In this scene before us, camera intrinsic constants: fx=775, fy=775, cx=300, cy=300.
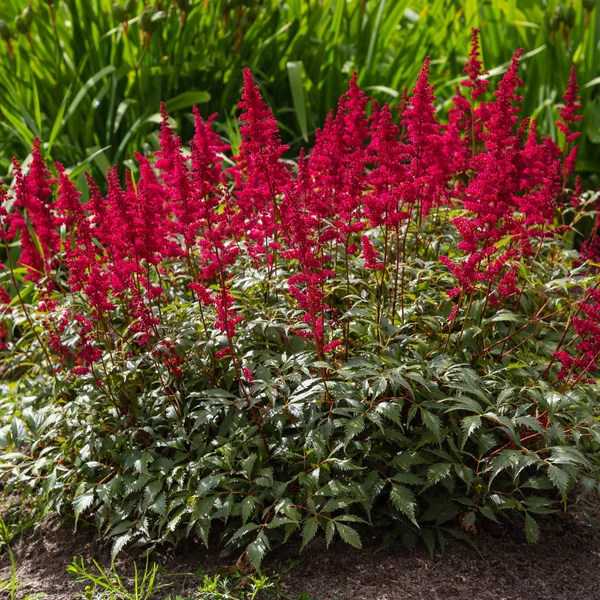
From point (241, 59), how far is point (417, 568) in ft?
17.7

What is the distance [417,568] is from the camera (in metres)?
3.11

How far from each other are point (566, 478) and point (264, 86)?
18.9 ft

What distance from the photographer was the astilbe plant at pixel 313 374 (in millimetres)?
3035

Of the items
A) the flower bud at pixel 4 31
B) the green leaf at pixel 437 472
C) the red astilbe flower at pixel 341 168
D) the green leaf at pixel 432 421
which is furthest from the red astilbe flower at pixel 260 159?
the flower bud at pixel 4 31

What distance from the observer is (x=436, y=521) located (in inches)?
127

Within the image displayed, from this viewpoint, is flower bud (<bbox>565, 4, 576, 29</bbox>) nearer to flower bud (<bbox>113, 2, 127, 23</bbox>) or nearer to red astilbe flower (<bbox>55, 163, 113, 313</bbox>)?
flower bud (<bbox>113, 2, 127, 23</bbox>)

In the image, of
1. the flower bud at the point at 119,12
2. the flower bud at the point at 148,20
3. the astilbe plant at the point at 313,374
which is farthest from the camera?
the flower bud at the point at 119,12

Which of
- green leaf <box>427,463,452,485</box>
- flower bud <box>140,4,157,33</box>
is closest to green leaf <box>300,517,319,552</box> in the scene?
green leaf <box>427,463,452,485</box>

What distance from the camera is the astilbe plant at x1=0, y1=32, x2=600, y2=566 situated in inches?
119

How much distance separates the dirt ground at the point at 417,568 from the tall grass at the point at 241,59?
391 centimetres

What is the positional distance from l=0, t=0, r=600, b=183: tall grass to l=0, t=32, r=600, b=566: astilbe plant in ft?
10.0

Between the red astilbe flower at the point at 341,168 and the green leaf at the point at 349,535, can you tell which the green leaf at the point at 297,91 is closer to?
the red astilbe flower at the point at 341,168

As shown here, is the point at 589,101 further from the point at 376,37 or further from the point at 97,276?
the point at 97,276

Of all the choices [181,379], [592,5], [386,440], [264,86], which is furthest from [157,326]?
[592,5]
